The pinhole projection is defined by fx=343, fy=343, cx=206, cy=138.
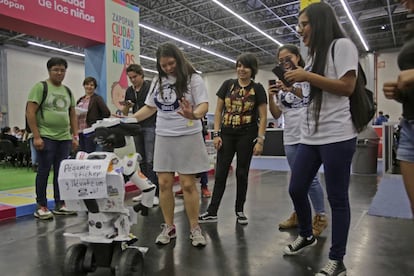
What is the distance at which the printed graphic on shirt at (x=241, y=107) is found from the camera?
2637 millimetres

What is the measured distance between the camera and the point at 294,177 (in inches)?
70.4

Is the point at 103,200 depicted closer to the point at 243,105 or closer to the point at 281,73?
the point at 281,73

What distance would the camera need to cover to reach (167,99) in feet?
7.08

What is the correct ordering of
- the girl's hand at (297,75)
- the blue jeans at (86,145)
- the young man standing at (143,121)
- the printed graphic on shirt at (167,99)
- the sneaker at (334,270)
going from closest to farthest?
the girl's hand at (297,75), the sneaker at (334,270), the printed graphic on shirt at (167,99), the young man standing at (143,121), the blue jeans at (86,145)

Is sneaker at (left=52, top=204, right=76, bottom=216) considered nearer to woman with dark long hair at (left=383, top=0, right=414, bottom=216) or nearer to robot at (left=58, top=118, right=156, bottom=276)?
robot at (left=58, top=118, right=156, bottom=276)

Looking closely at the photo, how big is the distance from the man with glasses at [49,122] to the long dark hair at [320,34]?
2300 millimetres

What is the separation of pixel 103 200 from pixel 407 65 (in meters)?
1.34

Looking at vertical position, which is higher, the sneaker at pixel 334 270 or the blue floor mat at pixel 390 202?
the sneaker at pixel 334 270

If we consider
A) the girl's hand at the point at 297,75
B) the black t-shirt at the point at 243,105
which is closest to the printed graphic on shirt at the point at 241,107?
the black t-shirt at the point at 243,105

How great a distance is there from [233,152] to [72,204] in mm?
1401

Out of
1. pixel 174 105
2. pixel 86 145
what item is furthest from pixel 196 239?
pixel 86 145

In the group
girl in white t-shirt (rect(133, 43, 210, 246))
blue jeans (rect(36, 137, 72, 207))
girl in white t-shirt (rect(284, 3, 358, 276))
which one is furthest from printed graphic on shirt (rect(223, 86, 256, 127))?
blue jeans (rect(36, 137, 72, 207))

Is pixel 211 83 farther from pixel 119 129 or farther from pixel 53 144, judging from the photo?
pixel 119 129

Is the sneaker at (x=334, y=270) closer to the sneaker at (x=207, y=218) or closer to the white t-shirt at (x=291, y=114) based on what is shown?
the white t-shirt at (x=291, y=114)
